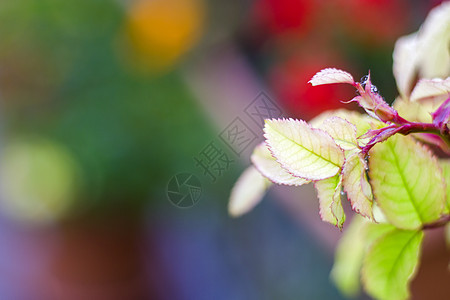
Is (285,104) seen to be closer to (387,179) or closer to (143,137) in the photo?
(143,137)

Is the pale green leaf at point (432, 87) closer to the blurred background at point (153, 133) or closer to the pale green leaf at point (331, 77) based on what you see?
the pale green leaf at point (331, 77)

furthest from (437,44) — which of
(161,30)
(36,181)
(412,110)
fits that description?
(36,181)

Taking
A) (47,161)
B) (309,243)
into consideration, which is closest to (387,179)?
(309,243)

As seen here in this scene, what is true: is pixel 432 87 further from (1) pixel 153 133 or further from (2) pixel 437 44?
(1) pixel 153 133

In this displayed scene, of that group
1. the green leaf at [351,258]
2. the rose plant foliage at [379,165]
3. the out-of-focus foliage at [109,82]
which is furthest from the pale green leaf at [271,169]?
the out-of-focus foliage at [109,82]

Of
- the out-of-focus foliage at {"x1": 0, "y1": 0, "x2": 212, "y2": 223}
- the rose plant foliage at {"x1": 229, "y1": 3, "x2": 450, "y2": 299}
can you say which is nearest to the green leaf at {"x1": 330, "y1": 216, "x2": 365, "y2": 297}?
the rose plant foliage at {"x1": 229, "y1": 3, "x2": 450, "y2": 299}

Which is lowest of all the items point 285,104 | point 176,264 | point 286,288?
point 286,288

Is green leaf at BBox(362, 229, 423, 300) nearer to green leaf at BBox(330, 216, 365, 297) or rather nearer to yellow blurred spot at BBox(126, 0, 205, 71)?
green leaf at BBox(330, 216, 365, 297)
